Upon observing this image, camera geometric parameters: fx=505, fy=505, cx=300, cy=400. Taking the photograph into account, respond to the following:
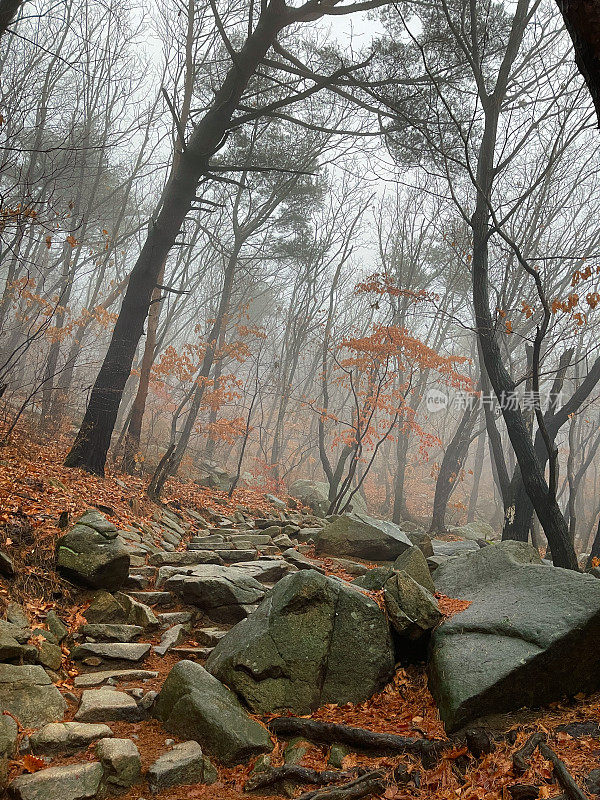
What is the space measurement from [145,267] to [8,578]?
5.95 meters

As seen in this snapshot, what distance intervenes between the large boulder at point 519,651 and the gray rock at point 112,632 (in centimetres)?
263

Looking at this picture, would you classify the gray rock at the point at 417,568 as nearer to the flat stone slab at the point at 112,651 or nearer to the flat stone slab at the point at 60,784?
the flat stone slab at the point at 112,651

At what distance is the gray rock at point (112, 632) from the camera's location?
4.34 m

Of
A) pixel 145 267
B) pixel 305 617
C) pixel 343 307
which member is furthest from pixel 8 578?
pixel 343 307

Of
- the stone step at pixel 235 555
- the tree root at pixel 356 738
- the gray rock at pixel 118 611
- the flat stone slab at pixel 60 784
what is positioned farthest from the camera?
the stone step at pixel 235 555

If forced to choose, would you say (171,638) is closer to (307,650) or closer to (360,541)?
(307,650)

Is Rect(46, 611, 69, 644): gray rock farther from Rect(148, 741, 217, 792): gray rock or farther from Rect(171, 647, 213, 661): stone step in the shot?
Rect(148, 741, 217, 792): gray rock

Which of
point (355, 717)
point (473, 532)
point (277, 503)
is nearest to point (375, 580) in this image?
point (355, 717)

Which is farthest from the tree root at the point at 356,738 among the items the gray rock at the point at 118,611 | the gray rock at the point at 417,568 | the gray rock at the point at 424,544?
the gray rock at the point at 424,544

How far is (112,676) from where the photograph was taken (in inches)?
154

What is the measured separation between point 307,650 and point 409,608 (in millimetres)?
1043

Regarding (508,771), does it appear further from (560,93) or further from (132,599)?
(560,93)

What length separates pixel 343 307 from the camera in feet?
94.2

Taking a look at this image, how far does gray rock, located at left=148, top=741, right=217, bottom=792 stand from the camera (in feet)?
9.54
